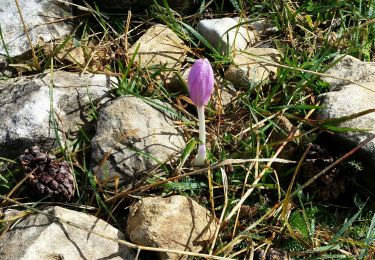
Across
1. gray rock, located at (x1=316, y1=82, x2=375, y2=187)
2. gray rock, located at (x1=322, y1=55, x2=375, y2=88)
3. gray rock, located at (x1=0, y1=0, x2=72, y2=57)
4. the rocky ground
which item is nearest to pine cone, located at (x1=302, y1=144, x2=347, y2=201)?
the rocky ground

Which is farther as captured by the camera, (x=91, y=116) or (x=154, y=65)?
(x=154, y=65)

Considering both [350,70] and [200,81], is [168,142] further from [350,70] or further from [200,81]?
[350,70]

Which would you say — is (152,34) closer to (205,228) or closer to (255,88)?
(255,88)

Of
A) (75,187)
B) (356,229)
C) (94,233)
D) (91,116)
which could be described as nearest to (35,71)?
(91,116)

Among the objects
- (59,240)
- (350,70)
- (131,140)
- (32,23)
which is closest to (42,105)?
(131,140)

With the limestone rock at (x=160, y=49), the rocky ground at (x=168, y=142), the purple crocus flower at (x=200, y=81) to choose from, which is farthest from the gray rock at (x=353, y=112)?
the limestone rock at (x=160, y=49)

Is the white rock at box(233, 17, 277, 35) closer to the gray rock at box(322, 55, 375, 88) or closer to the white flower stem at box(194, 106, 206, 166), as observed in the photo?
the gray rock at box(322, 55, 375, 88)

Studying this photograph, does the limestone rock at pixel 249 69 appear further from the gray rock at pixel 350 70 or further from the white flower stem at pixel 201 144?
the white flower stem at pixel 201 144
